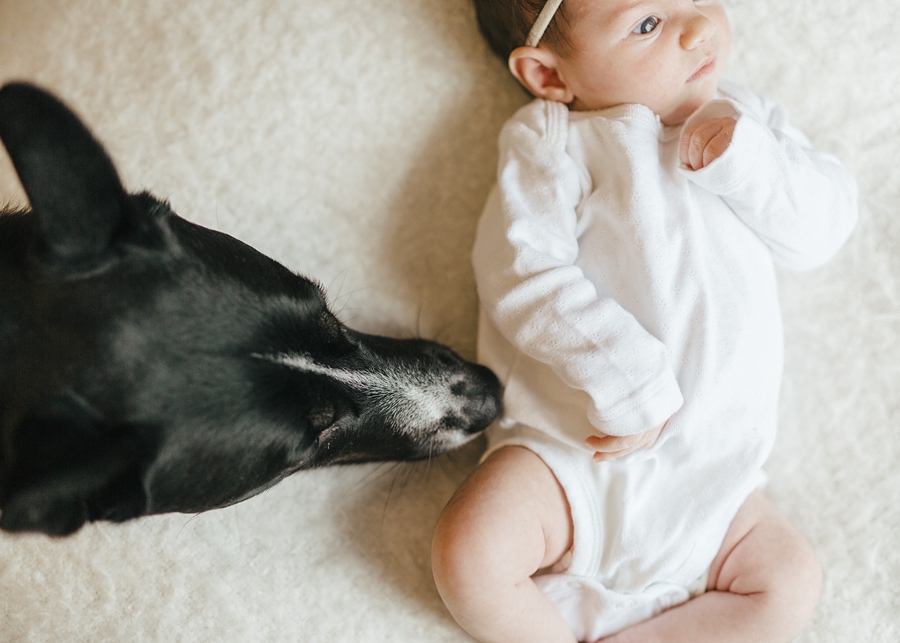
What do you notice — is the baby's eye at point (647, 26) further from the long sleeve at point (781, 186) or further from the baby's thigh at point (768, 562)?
the baby's thigh at point (768, 562)

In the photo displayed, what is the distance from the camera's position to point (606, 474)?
1371 mm

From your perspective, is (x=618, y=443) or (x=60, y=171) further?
(x=618, y=443)

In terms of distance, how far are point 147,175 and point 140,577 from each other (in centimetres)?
86

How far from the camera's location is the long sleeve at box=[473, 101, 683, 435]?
123 centimetres

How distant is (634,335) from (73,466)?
92 cm

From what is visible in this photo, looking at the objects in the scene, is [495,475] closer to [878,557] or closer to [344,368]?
[344,368]

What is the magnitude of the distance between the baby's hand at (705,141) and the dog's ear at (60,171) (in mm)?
988

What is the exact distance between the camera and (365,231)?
5.06 feet

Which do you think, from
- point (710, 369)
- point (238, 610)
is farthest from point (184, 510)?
point (710, 369)

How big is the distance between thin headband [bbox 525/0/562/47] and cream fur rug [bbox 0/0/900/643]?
0.73ft

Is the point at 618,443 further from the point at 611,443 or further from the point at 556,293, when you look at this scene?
the point at 556,293

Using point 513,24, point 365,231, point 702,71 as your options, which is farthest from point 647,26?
point 365,231

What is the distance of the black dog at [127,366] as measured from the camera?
0.97 meters

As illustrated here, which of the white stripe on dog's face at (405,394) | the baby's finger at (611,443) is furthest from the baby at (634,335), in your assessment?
the white stripe on dog's face at (405,394)
